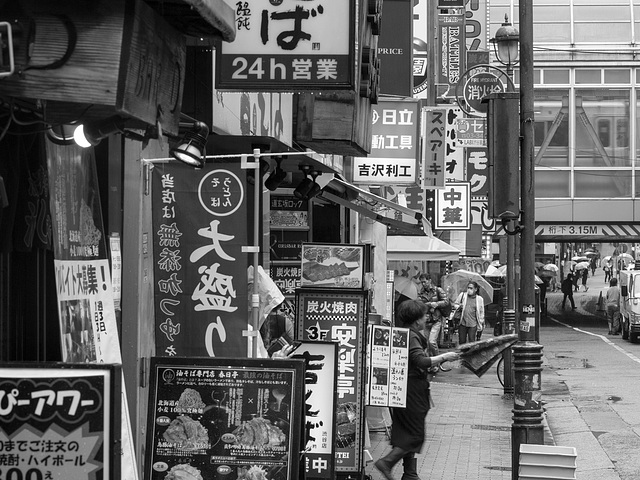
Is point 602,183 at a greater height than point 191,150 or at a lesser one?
greater

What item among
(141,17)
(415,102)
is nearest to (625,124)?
(415,102)

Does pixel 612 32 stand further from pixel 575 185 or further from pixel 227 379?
pixel 227 379

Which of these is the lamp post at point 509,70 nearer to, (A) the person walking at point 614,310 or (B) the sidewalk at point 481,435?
(B) the sidewalk at point 481,435

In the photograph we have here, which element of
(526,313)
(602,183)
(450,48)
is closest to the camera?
(526,313)

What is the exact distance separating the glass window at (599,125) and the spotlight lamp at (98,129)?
35.4 m

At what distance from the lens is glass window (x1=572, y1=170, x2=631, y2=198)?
3869 cm

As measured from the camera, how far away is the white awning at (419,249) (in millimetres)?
21219

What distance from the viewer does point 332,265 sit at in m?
10.7

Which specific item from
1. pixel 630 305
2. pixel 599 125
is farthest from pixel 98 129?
pixel 599 125

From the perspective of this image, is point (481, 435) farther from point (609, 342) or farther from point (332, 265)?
point (609, 342)

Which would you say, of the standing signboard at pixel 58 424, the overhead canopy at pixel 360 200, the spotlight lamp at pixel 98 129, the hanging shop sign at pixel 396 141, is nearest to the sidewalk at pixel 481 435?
the overhead canopy at pixel 360 200

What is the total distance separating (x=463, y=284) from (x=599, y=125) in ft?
31.7

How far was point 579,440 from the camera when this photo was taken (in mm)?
14555

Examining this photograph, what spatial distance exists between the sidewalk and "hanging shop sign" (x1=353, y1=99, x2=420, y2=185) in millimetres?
3569
